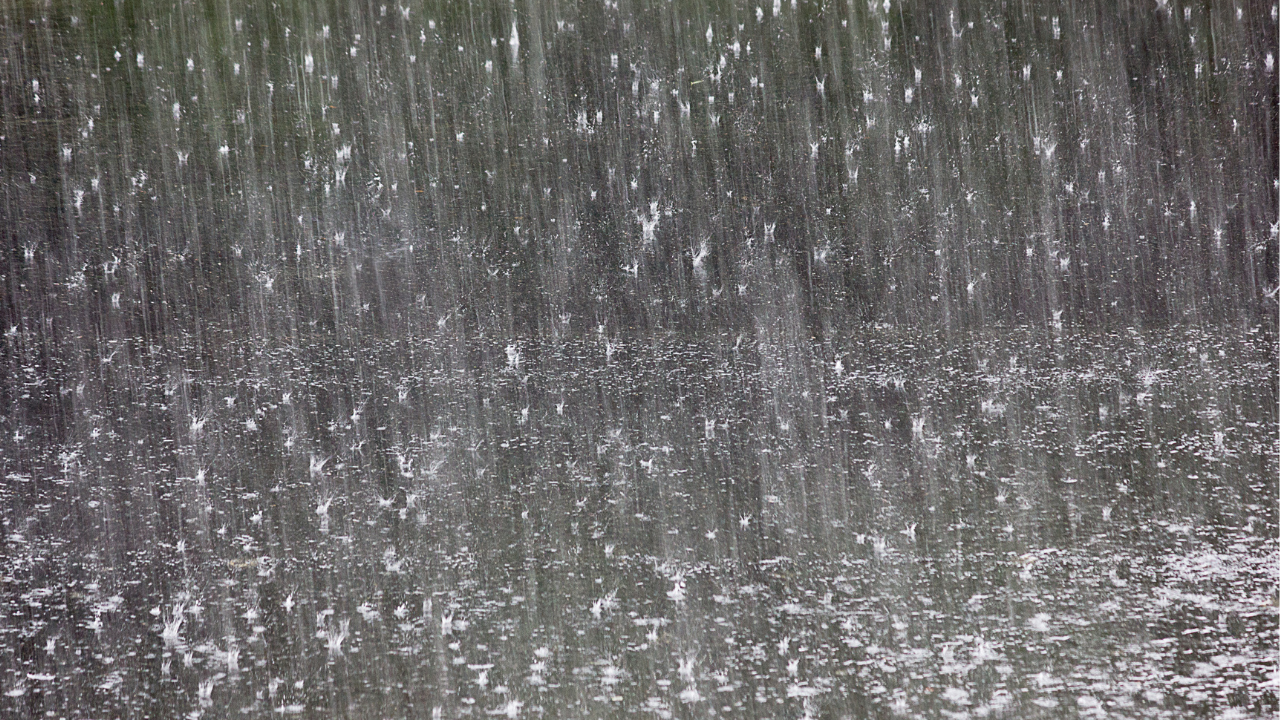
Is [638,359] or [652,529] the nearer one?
[652,529]

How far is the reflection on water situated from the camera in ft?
6.46

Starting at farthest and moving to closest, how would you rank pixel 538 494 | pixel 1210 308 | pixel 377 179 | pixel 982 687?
pixel 377 179
pixel 1210 308
pixel 538 494
pixel 982 687

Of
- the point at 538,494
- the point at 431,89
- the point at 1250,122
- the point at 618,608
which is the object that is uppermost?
the point at 431,89

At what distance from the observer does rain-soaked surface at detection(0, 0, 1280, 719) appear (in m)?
2.03

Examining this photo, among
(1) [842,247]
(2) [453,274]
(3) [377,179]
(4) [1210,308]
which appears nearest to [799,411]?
(1) [842,247]

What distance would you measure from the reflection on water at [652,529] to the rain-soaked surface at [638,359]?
11 mm

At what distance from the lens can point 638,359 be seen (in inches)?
108

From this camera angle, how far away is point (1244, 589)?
6.92ft

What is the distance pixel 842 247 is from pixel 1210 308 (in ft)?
3.80

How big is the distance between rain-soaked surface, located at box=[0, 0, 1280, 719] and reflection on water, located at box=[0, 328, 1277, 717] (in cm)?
1

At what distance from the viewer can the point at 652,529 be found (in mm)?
2307

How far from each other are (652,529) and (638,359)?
0.63 m

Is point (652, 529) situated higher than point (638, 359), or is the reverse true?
point (638, 359)

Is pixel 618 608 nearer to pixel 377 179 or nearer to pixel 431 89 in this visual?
pixel 377 179
